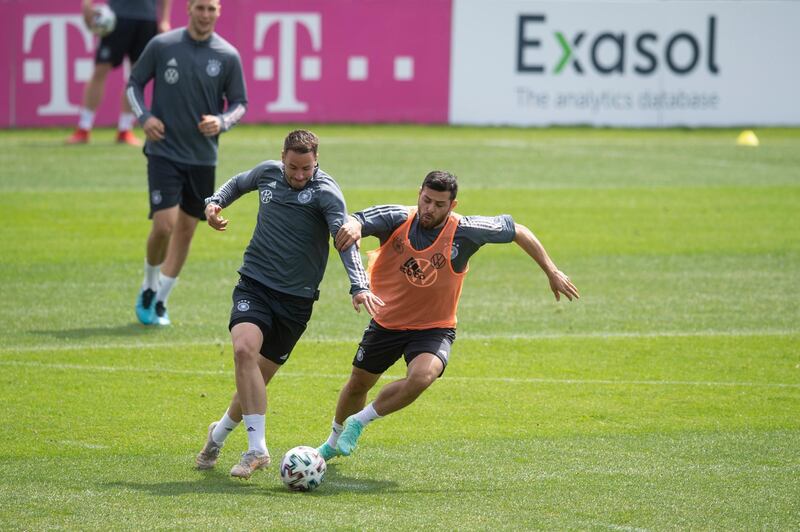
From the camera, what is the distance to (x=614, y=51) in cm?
2694

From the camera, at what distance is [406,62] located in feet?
86.0

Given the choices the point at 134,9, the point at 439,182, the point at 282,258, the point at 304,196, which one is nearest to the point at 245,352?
the point at 282,258

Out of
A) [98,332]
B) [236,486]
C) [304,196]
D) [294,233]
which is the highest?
[304,196]

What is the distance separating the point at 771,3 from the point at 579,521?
2349 cm

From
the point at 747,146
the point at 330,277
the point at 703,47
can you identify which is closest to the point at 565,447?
the point at 330,277

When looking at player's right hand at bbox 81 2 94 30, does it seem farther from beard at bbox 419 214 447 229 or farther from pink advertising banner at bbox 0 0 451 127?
beard at bbox 419 214 447 229

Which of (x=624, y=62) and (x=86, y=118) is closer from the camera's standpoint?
(x=86, y=118)

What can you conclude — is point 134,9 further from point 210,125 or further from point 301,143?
point 301,143

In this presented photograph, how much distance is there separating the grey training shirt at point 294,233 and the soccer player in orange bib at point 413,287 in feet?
0.78

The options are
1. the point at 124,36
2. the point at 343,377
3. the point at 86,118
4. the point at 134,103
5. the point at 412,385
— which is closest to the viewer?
the point at 412,385

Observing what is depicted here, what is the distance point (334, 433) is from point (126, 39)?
1348 centimetres

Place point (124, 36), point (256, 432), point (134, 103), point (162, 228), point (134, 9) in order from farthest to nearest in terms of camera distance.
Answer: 1. point (124, 36)
2. point (134, 9)
3. point (134, 103)
4. point (162, 228)
5. point (256, 432)

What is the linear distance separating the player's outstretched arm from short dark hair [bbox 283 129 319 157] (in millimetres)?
1404

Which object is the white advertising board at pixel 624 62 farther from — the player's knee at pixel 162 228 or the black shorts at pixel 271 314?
the black shorts at pixel 271 314
